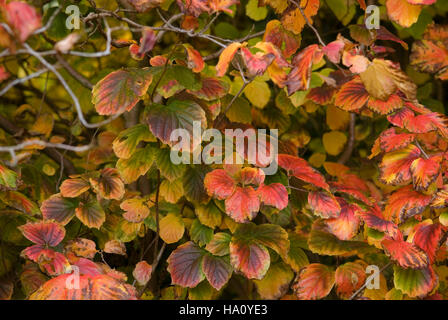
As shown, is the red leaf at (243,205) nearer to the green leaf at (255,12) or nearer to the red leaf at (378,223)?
the red leaf at (378,223)

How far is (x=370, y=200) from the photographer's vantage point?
4.02 ft

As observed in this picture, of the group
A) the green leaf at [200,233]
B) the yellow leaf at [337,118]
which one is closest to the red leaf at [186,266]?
the green leaf at [200,233]

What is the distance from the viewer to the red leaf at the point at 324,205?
1.09 m

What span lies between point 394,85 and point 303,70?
205mm

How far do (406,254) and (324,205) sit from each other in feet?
0.61

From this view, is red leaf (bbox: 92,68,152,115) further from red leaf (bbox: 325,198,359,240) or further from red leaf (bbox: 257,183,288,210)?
red leaf (bbox: 325,198,359,240)

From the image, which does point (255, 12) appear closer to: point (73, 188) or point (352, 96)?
point (352, 96)

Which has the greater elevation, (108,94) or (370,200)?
(108,94)

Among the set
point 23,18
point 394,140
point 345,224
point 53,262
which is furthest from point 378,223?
point 23,18

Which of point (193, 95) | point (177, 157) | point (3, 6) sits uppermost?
point (3, 6)

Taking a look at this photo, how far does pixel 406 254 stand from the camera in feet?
3.46

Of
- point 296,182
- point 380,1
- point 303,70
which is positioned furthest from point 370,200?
point 380,1
